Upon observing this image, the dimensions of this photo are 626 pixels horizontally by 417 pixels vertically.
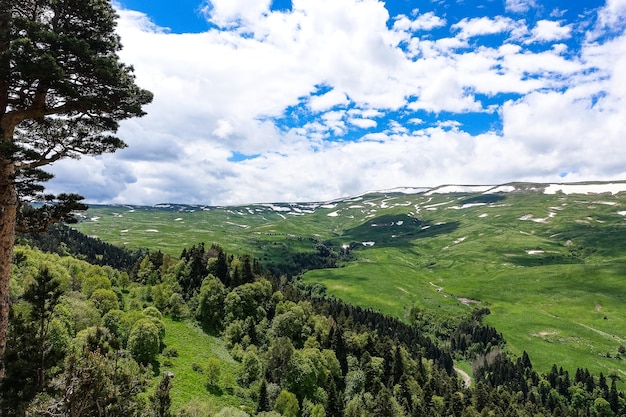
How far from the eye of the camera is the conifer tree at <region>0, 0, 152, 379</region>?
2027 centimetres

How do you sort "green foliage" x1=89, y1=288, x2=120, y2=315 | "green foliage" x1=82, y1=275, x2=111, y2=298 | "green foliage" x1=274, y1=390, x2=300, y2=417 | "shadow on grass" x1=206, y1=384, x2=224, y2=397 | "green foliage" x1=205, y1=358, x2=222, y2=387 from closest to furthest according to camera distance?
"shadow on grass" x1=206, y1=384, x2=224, y2=397 → "green foliage" x1=274, y1=390, x2=300, y2=417 → "green foliage" x1=205, y1=358, x2=222, y2=387 → "green foliage" x1=89, y1=288, x2=120, y2=315 → "green foliage" x1=82, y1=275, x2=111, y2=298

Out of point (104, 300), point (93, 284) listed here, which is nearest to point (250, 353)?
point (104, 300)

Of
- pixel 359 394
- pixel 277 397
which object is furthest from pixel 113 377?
pixel 359 394

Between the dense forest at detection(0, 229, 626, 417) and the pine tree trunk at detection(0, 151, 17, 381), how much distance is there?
684 cm

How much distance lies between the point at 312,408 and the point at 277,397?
8790 millimetres

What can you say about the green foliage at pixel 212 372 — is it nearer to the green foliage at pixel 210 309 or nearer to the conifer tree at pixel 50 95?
the green foliage at pixel 210 309

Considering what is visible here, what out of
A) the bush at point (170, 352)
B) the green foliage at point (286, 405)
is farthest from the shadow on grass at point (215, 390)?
the bush at point (170, 352)

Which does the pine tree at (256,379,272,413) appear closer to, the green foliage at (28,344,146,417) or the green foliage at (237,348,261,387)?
the green foliage at (237,348,261,387)

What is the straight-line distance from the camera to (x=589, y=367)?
193 m

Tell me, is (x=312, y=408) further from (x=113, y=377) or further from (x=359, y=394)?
(x=113, y=377)

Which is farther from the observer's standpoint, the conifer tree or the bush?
the bush

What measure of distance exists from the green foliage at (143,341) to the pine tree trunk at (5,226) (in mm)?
67244

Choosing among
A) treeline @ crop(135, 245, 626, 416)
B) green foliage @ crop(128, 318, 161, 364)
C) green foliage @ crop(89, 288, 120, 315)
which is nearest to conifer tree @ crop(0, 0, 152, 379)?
green foliage @ crop(128, 318, 161, 364)

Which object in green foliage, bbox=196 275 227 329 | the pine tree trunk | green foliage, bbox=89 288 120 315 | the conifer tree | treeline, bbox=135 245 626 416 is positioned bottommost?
treeline, bbox=135 245 626 416
